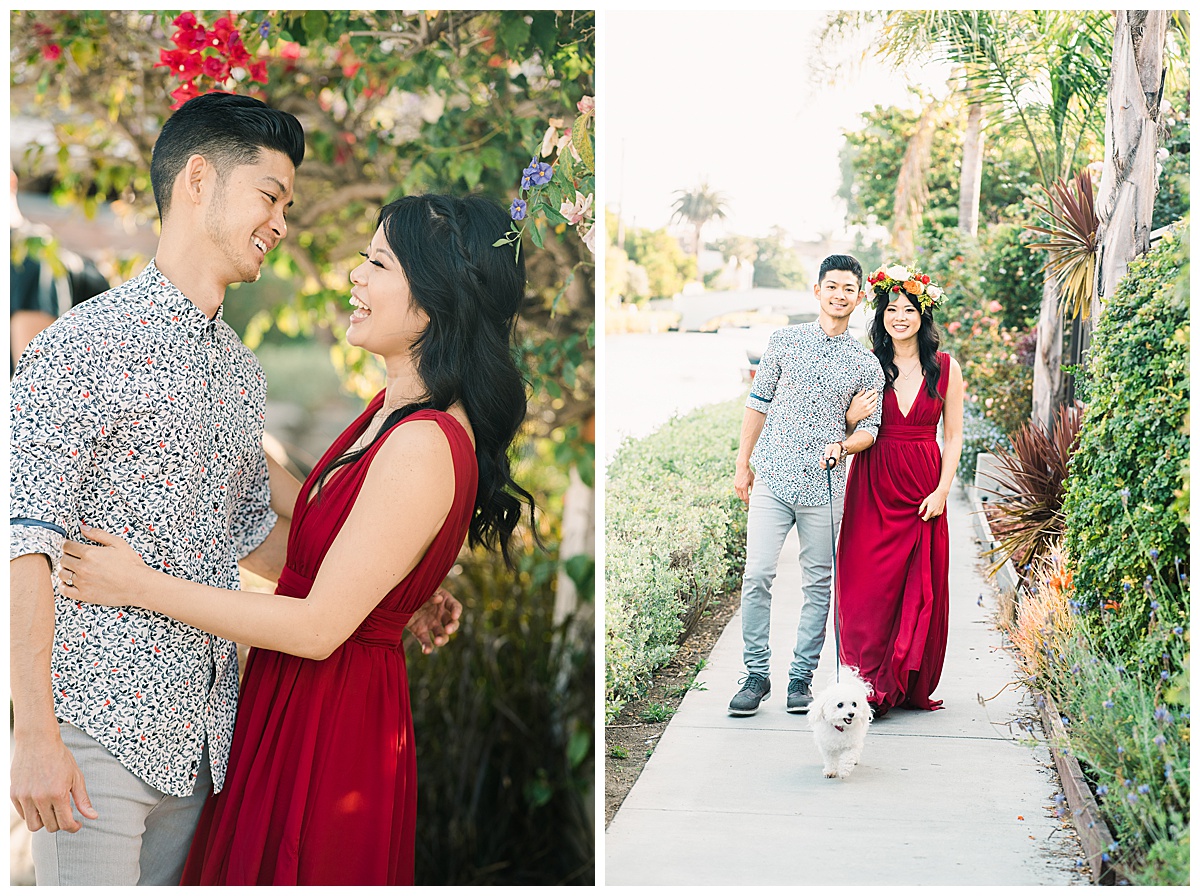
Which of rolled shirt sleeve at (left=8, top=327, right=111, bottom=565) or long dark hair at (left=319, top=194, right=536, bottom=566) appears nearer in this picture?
rolled shirt sleeve at (left=8, top=327, right=111, bottom=565)

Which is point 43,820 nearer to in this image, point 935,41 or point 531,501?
point 531,501

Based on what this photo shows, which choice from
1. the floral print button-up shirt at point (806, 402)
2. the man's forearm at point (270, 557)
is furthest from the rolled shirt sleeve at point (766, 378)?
the man's forearm at point (270, 557)

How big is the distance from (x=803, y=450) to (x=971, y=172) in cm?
83

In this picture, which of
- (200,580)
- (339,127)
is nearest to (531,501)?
(200,580)

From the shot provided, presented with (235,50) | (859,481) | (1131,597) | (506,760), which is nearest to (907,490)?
(859,481)

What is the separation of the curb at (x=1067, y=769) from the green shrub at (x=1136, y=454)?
0.18 meters

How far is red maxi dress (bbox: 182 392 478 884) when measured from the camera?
2.07 m

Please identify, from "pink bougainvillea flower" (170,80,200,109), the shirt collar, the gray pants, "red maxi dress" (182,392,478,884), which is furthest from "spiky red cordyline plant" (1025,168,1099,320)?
the gray pants

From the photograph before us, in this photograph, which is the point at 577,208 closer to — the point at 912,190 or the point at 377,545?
the point at 912,190

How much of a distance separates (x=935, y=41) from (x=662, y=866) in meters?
2.19

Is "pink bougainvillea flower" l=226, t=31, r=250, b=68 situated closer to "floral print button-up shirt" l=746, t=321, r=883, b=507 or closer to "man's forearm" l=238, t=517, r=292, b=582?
"man's forearm" l=238, t=517, r=292, b=582

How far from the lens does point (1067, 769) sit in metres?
2.34

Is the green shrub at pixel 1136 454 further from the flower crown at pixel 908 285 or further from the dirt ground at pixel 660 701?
the dirt ground at pixel 660 701

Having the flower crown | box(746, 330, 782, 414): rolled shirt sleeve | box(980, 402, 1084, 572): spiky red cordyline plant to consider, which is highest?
the flower crown
